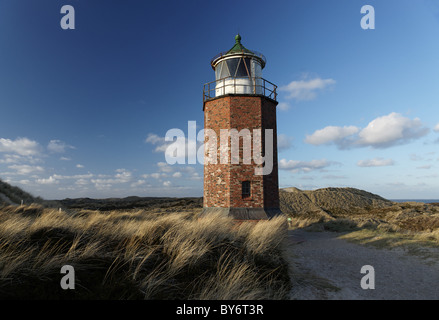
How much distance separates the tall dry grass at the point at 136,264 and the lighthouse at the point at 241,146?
19.6 ft

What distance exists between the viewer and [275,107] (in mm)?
14305

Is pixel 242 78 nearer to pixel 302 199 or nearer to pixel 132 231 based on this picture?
pixel 132 231

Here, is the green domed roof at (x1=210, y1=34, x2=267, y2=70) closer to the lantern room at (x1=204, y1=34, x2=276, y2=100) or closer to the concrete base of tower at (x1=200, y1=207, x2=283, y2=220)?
the lantern room at (x1=204, y1=34, x2=276, y2=100)

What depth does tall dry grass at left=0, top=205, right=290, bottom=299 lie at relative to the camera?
3754 millimetres

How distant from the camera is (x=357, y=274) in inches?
265

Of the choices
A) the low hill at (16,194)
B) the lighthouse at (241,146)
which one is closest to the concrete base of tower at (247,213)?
the lighthouse at (241,146)

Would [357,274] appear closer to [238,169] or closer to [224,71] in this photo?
[238,169]

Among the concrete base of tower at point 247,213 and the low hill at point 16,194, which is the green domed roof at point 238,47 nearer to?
the concrete base of tower at point 247,213

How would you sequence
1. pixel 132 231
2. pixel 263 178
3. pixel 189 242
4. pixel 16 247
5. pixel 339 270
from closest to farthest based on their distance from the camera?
pixel 16 247 → pixel 189 242 → pixel 132 231 → pixel 339 270 → pixel 263 178

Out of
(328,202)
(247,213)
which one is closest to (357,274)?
(247,213)

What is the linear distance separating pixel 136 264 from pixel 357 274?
621cm

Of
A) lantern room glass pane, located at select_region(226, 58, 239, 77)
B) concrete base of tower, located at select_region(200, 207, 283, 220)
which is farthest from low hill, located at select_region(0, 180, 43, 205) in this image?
lantern room glass pane, located at select_region(226, 58, 239, 77)
